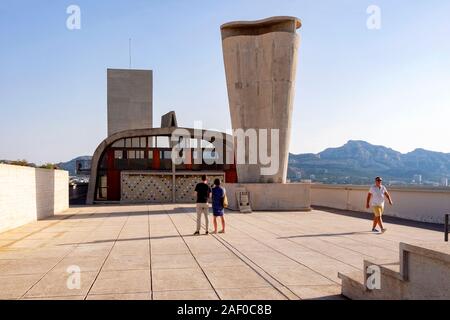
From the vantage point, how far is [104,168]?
31.4 meters

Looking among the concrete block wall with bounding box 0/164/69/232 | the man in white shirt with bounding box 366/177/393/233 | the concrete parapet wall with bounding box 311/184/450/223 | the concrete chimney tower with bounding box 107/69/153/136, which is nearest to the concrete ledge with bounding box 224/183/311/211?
the concrete parapet wall with bounding box 311/184/450/223

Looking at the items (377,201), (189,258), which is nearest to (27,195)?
(189,258)

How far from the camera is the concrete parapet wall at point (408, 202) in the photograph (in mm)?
16172

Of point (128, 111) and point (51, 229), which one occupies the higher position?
point (128, 111)

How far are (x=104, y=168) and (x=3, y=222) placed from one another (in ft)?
58.8

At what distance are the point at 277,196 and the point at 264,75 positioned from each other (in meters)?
5.58

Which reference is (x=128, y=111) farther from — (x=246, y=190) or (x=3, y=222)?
(x=3, y=222)

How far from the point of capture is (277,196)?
2145 centimetres

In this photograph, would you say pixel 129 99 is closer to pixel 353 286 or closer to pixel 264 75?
pixel 264 75

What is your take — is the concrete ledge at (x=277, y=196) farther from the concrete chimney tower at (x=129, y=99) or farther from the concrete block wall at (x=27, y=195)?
the concrete chimney tower at (x=129, y=99)

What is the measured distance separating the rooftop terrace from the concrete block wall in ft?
2.11

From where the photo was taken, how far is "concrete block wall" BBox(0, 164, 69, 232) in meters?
14.0
